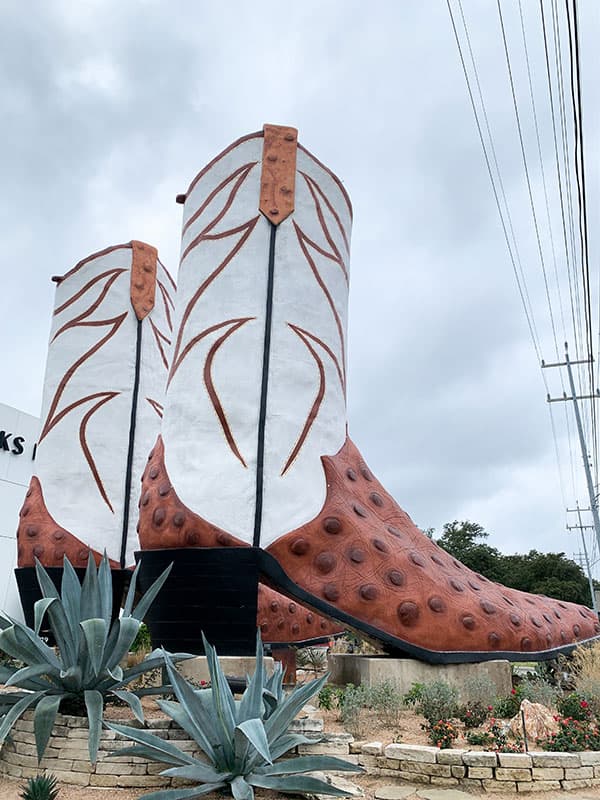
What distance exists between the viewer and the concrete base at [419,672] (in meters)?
6.21

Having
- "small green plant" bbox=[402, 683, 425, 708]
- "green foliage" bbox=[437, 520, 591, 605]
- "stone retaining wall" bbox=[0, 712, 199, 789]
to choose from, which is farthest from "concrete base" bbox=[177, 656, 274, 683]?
"green foliage" bbox=[437, 520, 591, 605]

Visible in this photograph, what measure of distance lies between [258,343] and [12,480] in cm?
1095

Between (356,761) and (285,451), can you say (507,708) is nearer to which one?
(356,761)

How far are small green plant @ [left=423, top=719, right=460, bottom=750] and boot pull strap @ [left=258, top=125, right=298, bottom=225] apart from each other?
16.2 ft

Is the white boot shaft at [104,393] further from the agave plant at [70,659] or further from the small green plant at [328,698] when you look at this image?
the agave plant at [70,659]

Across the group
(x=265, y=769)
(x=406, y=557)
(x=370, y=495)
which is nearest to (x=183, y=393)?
(x=370, y=495)

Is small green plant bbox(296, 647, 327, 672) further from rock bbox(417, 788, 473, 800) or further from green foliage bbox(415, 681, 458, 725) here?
rock bbox(417, 788, 473, 800)

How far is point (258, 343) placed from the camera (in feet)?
23.5

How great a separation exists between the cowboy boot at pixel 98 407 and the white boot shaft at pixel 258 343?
231cm

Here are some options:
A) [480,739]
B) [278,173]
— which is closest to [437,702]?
[480,739]

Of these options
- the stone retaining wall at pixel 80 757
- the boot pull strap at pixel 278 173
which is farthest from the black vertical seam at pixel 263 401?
the stone retaining wall at pixel 80 757

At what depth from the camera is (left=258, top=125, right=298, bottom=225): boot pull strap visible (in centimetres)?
760

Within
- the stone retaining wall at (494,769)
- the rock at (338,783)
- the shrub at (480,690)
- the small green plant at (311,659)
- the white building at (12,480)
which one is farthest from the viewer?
the white building at (12,480)

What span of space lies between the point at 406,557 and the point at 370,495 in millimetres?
826
